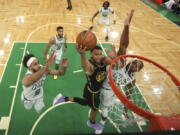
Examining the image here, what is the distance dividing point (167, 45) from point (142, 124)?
14.7ft

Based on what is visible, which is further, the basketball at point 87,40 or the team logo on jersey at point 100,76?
the team logo on jersey at point 100,76

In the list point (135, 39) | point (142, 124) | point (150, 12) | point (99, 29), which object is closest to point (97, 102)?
point (142, 124)

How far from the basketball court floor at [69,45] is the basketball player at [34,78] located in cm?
61

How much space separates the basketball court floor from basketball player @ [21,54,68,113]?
606 mm

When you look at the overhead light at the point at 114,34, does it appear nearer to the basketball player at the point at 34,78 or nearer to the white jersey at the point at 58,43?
the white jersey at the point at 58,43

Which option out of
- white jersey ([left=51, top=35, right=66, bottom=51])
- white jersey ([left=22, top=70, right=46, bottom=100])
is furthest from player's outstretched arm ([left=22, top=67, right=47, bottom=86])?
white jersey ([left=51, top=35, right=66, bottom=51])

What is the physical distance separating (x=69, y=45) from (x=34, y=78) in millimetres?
4118

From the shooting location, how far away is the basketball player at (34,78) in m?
3.08

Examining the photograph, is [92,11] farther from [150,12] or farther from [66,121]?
[66,121]

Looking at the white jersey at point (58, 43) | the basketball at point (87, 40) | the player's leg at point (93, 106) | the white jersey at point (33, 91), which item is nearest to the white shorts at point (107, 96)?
the player's leg at point (93, 106)

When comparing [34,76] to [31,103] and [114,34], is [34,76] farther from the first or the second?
[114,34]

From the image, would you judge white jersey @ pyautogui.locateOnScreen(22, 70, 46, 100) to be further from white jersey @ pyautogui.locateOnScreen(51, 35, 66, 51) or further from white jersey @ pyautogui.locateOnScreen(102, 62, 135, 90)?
white jersey @ pyautogui.locateOnScreen(51, 35, 66, 51)

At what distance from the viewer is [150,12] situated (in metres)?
11.6

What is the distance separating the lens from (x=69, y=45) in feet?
23.4
